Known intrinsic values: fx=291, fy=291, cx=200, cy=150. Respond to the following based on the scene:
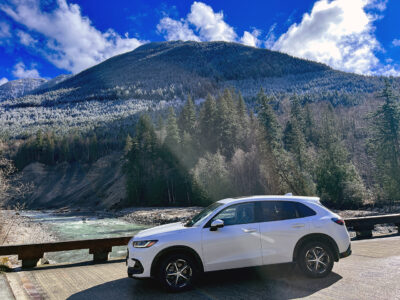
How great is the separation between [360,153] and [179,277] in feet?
261

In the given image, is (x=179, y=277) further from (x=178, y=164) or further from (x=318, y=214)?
(x=178, y=164)

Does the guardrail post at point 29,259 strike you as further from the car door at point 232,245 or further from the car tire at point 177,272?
the car door at point 232,245

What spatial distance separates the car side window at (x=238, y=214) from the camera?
6.40m

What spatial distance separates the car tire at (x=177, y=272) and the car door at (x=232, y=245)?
1.03 feet

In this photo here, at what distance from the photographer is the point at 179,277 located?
19.9 feet

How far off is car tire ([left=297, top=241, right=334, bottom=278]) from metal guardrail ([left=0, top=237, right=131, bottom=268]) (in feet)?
18.6

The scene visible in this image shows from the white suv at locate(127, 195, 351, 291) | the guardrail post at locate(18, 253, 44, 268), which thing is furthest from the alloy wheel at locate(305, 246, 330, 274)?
the guardrail post at locate(18, 253, 44, 268)

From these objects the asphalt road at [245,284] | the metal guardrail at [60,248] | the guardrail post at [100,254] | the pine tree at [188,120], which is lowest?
the asphalt road at [245,284]

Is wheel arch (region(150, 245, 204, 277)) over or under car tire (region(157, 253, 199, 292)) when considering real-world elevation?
over

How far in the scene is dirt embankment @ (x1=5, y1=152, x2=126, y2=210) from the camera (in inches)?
3253

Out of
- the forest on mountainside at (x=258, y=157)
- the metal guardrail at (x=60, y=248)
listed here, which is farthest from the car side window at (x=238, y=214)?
the forest on mountainside at (x=258, y=157)

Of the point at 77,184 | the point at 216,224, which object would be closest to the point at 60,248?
the point at 216,224

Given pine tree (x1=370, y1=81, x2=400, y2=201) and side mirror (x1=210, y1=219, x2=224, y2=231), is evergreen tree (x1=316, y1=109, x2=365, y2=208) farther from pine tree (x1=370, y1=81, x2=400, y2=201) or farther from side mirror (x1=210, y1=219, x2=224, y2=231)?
side mirror (x1=210, y1=219, x2=224, y2=231)

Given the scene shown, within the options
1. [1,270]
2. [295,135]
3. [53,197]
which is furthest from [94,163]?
[1,270]
